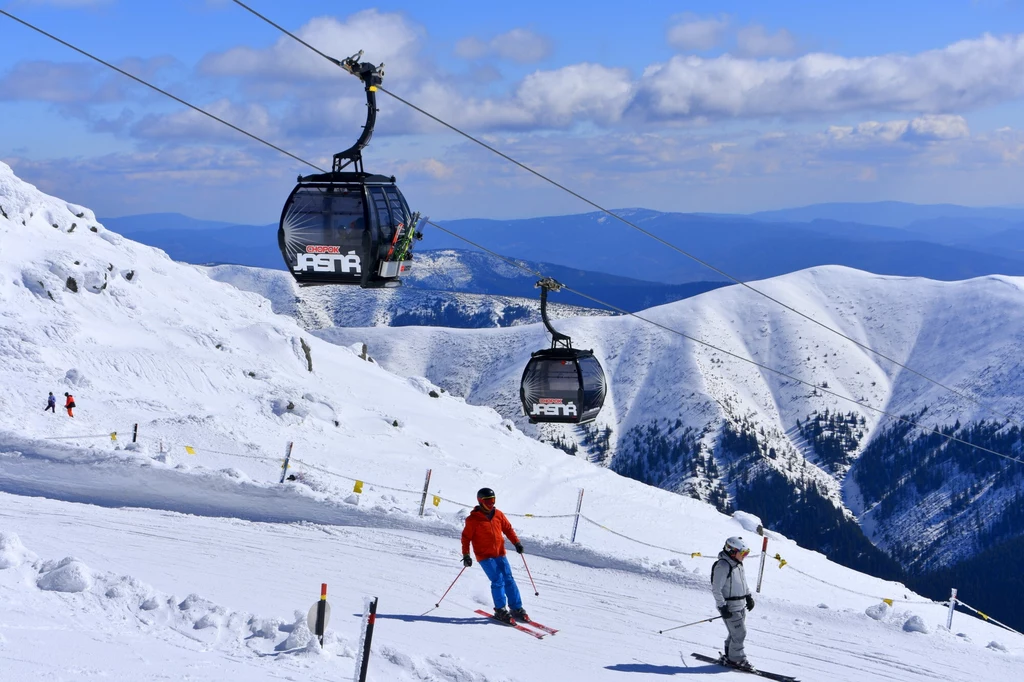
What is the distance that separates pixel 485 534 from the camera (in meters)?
12.6

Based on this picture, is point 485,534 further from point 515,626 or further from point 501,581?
point 515,626

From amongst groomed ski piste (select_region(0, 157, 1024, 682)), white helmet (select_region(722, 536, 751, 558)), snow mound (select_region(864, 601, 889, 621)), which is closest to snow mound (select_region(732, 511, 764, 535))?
groomed ski piste (select_region(0, 157, 1024, 682))

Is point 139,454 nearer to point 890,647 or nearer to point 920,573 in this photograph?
point 890,647

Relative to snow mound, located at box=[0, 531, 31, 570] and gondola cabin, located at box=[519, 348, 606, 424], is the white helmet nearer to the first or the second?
snow mound, located at box=[0, 531, 31, 570]

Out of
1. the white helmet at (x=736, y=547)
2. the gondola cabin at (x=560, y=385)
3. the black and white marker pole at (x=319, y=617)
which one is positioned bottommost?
the black and white marker pole at (x=319, y=617)

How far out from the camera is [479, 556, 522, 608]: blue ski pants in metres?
12.6

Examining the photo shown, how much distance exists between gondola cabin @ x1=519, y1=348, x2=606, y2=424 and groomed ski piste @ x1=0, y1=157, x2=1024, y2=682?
2907mm

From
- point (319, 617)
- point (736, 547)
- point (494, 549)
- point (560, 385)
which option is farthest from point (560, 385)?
point (319, 617)

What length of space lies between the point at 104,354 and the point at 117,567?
31070mm

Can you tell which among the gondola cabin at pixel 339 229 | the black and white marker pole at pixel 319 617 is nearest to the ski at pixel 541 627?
the black and white marker pole at pixel 319 617

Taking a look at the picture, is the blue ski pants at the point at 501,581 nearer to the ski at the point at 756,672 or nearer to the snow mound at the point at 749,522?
the ski at the point at 756,672

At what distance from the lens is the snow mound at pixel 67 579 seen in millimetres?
10617

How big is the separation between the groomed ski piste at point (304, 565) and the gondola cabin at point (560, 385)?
9.54ft

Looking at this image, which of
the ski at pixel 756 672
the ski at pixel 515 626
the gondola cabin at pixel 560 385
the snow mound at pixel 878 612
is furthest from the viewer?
the gondola cabin at pixel 560 385
